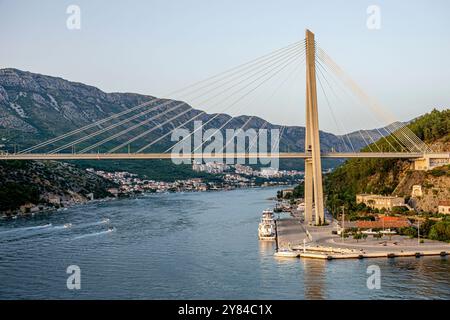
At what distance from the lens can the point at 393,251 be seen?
905 inches

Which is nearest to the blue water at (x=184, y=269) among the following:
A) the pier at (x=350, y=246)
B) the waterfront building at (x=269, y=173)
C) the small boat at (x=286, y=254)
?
the small boat at (x=286, y=254)

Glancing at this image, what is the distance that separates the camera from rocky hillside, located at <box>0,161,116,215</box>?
45.2 meters

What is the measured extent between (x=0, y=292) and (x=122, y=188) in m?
54.4

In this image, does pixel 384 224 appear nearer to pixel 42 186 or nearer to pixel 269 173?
pixel 42 186

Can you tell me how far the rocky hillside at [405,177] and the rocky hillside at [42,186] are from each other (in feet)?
76.0

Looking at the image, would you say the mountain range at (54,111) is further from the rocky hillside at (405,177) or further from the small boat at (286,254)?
the small boat at (286,254)

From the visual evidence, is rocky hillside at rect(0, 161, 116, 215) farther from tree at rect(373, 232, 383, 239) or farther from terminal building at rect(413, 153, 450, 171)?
terminal building at rect(413, 153, 450, 171)

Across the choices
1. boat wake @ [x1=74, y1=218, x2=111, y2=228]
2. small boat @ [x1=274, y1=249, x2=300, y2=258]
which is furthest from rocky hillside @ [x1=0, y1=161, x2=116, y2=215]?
small boat @ [x1=274, y1=249, x2=300, y2=258]

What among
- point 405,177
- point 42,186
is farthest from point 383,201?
point 42,186

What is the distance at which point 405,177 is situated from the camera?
128ft

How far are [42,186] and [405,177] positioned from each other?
101ft

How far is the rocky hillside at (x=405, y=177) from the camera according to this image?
34844mm

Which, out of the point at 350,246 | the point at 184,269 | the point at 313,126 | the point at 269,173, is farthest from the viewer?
the point at 269,173
